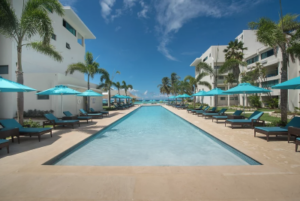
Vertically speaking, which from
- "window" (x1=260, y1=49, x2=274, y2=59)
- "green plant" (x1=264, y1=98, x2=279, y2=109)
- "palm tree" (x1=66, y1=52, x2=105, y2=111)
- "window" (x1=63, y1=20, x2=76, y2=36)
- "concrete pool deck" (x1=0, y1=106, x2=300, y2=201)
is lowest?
"concrete pool deck" (x1=0, y1=106, x2=300, y2=201)

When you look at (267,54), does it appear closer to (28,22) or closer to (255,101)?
(255,101)

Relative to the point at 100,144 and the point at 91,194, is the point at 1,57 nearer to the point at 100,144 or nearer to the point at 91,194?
the point at 100,144

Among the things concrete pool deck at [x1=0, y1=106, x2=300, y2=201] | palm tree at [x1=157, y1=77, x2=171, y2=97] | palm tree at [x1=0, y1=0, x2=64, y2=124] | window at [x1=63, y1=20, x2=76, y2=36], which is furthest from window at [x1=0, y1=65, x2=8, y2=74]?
palm tree at [x1=157, y1=77, x2=171, y2=97]

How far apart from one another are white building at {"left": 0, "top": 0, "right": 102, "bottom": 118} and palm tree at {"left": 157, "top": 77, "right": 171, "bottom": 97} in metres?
38.0

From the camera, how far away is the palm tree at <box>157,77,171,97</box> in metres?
57.5

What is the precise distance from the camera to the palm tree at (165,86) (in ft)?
189

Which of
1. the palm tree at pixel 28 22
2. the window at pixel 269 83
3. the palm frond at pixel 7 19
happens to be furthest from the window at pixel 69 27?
the window at pixel 269 83

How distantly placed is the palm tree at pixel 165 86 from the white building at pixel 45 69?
38.0 m

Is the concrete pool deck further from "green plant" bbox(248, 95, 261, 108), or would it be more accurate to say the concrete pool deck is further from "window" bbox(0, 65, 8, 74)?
"green plant" bbox(248, 95, 261, 108)

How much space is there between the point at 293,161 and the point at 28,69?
20.0 meters

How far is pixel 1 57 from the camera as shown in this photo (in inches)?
515

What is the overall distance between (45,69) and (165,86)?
1736 inches

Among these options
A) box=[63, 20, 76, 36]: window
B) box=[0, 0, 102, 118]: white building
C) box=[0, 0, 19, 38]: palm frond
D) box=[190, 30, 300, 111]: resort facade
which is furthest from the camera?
box=[63, 20, 76, 36]: window

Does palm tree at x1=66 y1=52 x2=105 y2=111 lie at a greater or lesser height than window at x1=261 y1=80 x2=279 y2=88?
greater
